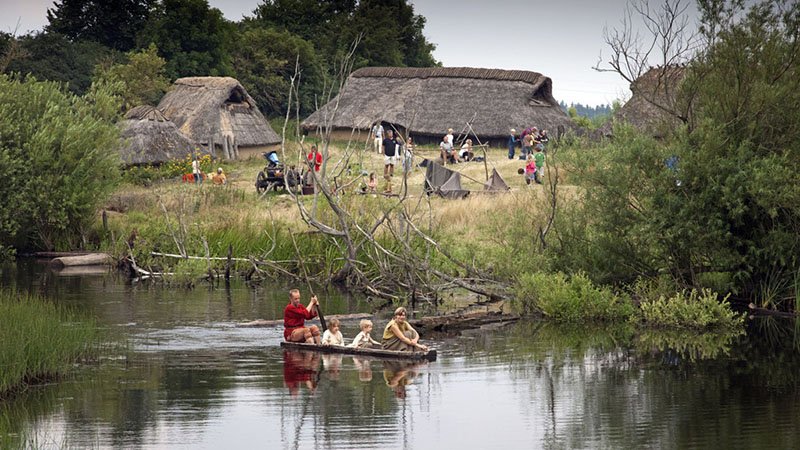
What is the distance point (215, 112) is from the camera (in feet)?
193

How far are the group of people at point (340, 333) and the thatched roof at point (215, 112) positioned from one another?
3524 cm

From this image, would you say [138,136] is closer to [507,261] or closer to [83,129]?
[83,129]

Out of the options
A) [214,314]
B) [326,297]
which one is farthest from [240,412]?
[326,297]

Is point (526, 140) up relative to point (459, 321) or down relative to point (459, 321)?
up

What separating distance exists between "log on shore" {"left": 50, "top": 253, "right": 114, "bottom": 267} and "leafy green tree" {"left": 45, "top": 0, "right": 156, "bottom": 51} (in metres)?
38.0

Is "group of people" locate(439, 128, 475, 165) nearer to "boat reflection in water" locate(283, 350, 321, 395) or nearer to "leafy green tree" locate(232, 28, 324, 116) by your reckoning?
"leafy green tree" locate(232, 28, 324, 116)

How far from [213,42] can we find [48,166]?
1175 inches

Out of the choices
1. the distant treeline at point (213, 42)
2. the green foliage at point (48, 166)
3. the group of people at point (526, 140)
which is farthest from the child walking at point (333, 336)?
the distant treeline at point (213, 42)

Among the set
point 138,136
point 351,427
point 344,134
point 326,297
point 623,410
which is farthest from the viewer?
point 344,134

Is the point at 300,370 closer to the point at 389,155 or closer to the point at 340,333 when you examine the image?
the point at 340,333

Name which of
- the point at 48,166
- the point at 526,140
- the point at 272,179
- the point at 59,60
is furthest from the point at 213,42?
the point at 48,166

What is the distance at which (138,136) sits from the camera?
5272cm

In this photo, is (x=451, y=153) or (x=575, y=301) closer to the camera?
(x=575, y=301)

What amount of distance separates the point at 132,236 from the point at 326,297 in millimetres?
7876
